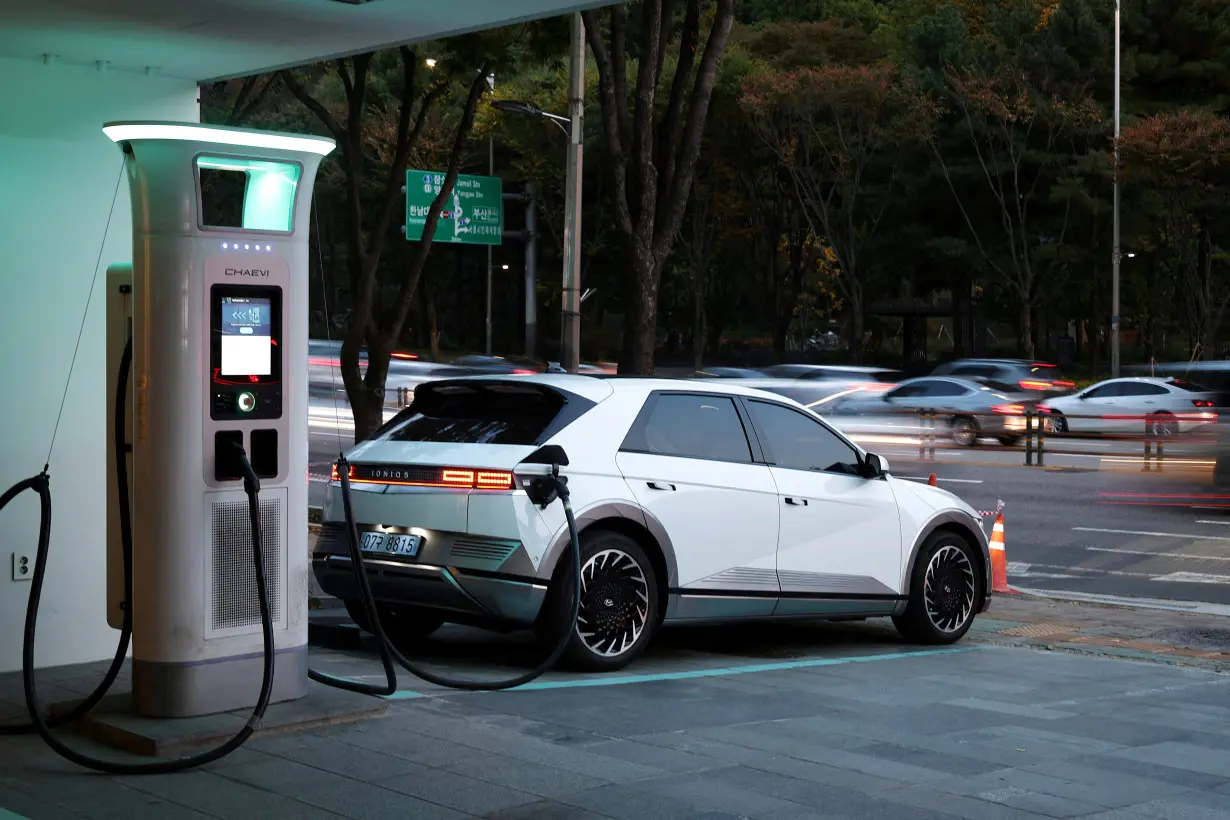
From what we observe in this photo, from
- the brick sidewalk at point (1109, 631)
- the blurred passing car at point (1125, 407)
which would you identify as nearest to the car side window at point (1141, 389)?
the blurred passing car at point (1125, 407)

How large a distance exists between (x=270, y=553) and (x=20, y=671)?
5.90ft

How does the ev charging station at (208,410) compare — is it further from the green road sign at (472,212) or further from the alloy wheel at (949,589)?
the green road sign at (472,212)

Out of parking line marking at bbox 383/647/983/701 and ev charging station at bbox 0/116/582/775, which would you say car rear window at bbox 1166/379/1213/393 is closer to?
parking line marking at bbox 383/647/983/701

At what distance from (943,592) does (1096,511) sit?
1086cm

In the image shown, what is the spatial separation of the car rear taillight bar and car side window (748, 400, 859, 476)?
2045 mm

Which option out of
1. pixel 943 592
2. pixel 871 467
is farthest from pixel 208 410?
pixel 943 592

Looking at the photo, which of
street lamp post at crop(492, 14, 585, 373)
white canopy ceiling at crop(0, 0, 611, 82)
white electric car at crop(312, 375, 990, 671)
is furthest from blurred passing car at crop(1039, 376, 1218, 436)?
white canopy ceiling at crop(0, 0, 611, 82)

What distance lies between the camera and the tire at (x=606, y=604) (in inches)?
319

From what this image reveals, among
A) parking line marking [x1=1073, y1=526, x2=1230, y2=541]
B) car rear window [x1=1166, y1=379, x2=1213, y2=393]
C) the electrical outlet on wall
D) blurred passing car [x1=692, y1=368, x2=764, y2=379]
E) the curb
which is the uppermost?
blurred passing car [x1=692, y1=368, x2=764, y2=379]

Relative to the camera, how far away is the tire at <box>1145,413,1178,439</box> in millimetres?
29281

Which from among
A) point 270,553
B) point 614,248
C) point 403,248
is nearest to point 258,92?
point 270,553

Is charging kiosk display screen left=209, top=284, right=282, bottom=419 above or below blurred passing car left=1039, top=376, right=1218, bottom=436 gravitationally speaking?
above

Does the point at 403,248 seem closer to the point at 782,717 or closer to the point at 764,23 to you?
the point at 764,23

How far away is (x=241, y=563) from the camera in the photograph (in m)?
6.59
